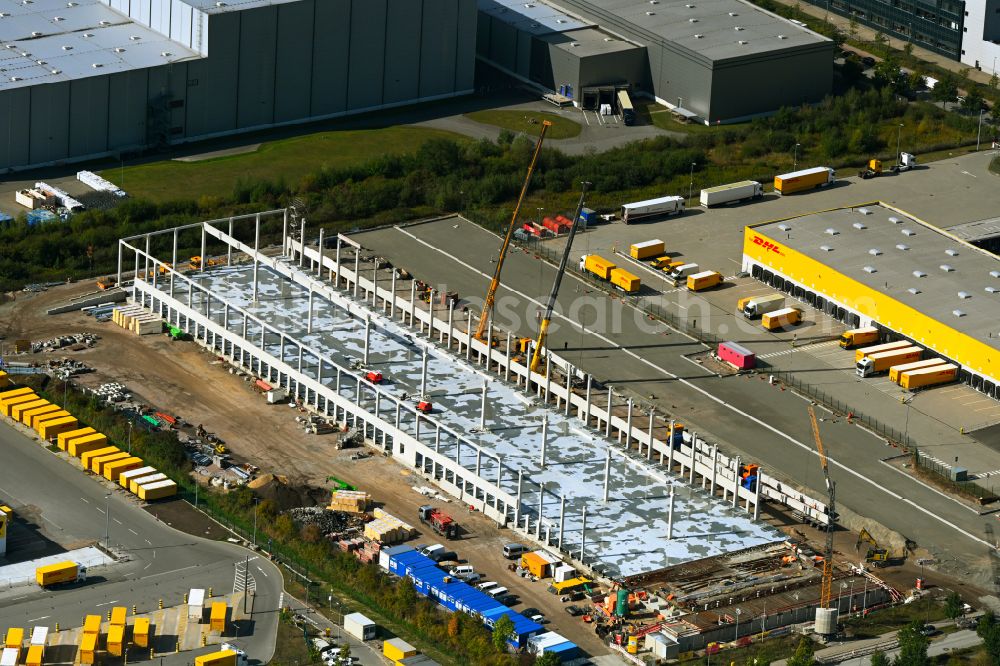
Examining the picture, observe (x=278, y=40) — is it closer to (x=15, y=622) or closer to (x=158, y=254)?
(x=158, y=254)

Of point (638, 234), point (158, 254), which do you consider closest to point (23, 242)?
point (158, 254)

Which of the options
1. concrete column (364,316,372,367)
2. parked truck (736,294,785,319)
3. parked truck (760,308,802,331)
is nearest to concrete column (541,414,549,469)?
concrete column (364,316,372,367)

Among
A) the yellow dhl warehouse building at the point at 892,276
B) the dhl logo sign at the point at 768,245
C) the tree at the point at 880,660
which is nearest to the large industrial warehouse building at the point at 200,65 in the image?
the yellow dhl warehouse building at the point at 892,276

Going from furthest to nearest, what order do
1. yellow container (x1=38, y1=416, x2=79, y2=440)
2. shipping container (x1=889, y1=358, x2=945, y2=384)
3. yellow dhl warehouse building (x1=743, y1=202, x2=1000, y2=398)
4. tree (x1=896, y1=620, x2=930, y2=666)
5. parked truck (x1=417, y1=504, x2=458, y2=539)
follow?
yellow dhl warehouse building (x1=743, y1=202, x2=1000, y2=398) → shipping container (x1=889, y1=358, x2=945, y2=384) → yellow container (x1=38, y1=416, x2=79, y2=440) → parked truck (x1=417, y1=504, x2=458, y2=539) → tree (x1=896, y1=620, x2=930, y2=666)

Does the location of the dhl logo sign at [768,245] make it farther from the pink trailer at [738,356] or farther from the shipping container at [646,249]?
the pink trailer at [738,356]

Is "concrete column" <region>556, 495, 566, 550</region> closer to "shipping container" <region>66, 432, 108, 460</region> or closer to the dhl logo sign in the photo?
"shipping container" <region>66, 432, 108, 460</region>

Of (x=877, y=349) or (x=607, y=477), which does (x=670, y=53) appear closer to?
(x=877, y=349)
